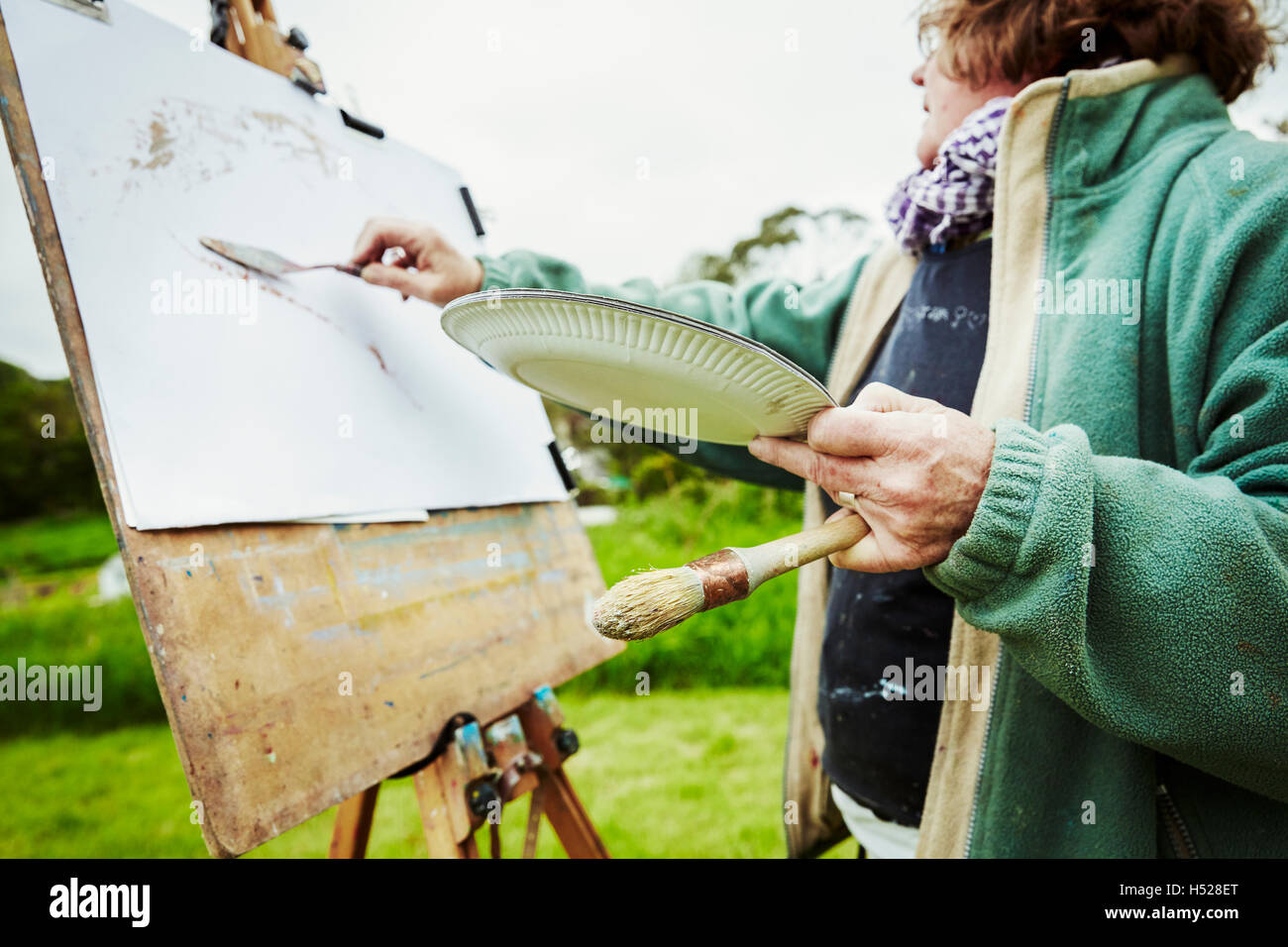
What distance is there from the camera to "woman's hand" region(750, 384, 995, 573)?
69 cm

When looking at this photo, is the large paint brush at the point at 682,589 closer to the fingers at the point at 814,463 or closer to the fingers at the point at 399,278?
the fingers at the point at 814,463

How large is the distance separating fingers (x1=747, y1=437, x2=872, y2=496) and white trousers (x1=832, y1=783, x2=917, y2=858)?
658 millimetres

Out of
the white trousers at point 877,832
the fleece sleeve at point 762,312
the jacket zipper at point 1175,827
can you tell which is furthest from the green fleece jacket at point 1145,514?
the fleece sleeve at point 762,312

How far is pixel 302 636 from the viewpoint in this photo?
3.11 ft

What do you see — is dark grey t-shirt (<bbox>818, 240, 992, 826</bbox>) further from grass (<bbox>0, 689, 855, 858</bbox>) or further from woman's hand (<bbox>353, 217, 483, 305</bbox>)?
grass (<bbox>0, 689, 855, 858</bbox>)

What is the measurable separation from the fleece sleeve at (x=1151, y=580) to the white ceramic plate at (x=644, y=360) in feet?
0.73

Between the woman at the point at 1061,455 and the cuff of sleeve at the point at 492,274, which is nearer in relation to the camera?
the woman at the point at 1061,455

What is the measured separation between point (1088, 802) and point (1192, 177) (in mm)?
786

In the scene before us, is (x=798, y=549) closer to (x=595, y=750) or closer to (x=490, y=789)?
(x=490, y=789)

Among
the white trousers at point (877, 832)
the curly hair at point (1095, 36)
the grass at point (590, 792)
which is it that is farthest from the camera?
the grass at point (590, 792)

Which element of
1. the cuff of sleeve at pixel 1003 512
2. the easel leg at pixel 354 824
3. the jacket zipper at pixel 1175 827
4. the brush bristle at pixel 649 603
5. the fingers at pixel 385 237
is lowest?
the easel leg at pixel 354 824

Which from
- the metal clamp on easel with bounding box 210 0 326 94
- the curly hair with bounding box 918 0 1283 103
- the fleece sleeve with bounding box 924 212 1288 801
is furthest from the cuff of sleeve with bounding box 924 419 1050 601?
the metal clamp on easel with bounding box 210 0 326 94

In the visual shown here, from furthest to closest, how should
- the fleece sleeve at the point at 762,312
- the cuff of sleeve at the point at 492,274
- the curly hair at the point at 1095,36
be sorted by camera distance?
the fleece sleeve at the point at 762,312
the cuff of sleeve at the point at 492,274
the curly hair at the point at 1095,36

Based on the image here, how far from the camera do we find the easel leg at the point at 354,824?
1.13 metres
